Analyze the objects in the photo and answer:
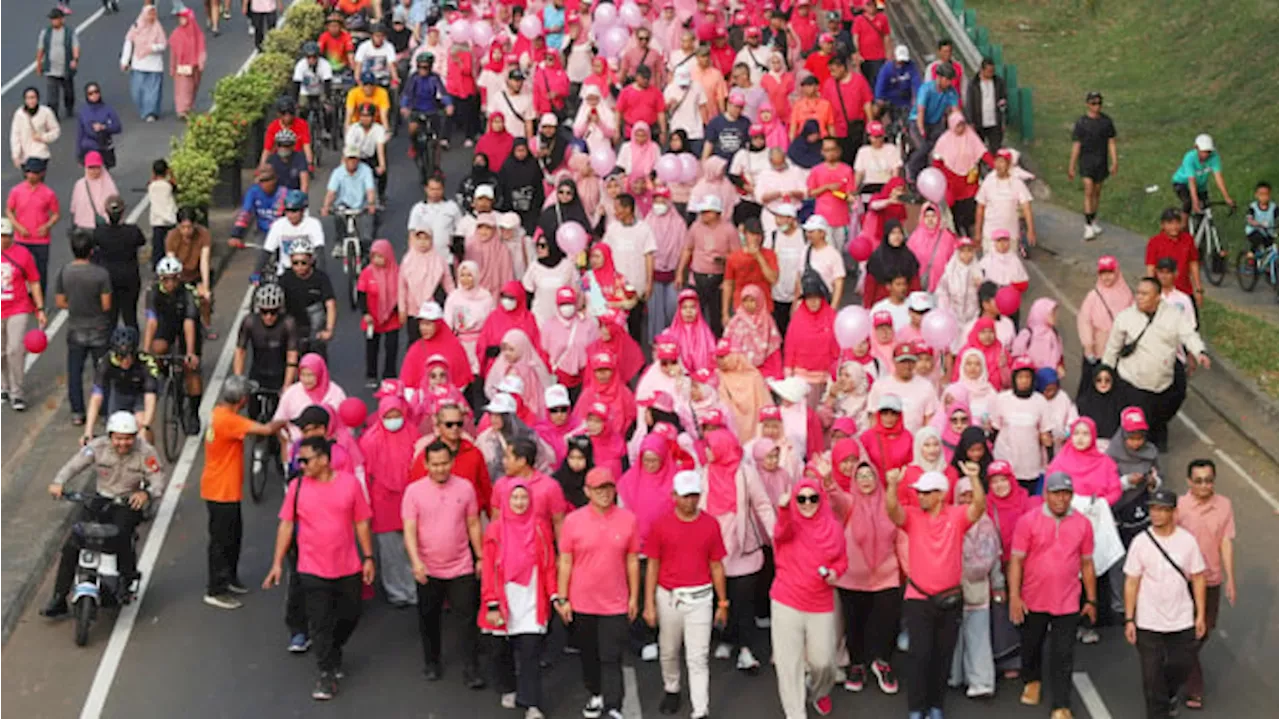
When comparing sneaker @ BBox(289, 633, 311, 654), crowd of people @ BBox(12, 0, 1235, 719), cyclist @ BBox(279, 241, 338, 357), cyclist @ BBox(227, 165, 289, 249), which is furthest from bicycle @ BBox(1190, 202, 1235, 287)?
sneaker @ BBox(289, 633, 311, 654)

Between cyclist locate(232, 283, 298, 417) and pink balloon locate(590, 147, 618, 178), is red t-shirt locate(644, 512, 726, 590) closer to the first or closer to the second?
cyclist locate(232, 283, 298, 417)

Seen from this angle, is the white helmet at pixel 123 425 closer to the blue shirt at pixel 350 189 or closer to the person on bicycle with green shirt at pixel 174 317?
the person on bicycle with green shirt at pixel 174 317

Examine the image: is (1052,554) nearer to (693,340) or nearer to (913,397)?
(913,397)

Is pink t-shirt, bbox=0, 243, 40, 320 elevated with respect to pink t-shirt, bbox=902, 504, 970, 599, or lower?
lower

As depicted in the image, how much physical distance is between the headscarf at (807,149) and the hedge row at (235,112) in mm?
5969

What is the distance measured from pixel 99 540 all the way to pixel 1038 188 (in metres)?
16.6

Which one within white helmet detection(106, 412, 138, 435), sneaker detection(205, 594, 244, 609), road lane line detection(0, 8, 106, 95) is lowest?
road lane line detection(0, 8, 106, 95)

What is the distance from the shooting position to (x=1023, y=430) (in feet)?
62.5

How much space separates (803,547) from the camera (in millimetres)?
16453

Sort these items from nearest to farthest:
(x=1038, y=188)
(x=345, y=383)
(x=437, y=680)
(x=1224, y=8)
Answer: (x=437, y=680)
(x=345, y=383)
(x=1038, y=188)
(x=1224, y=8)

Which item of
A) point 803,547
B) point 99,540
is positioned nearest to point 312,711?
point 99,540

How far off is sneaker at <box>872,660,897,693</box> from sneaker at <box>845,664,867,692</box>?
0.35 ft

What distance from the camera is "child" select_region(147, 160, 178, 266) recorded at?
25.5 meters

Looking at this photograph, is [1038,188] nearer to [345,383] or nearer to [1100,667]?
[345,383]
